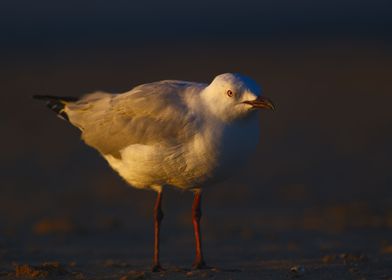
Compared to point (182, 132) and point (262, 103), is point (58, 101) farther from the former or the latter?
point (262, 103)

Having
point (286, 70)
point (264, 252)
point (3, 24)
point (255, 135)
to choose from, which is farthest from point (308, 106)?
point (3, 24)

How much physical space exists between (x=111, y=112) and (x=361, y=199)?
19.6 ft

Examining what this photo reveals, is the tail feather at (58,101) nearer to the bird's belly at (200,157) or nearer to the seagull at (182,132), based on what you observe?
the seagull at (182,132)

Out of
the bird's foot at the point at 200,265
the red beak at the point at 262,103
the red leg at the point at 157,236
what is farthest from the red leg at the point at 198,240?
the red beak at the point at 262,103

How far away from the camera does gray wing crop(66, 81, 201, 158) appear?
30.2 ft

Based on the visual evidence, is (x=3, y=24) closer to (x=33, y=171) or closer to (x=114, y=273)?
(x=33, y=171)

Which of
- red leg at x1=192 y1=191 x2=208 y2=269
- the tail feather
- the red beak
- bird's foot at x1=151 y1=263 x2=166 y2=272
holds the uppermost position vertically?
the tail feather

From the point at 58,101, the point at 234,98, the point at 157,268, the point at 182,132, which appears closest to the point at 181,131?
the point at 182,132

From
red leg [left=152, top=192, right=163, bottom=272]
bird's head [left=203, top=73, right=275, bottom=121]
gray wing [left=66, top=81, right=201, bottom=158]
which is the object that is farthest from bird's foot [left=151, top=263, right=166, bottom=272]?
bird's head [left=203, top=73, right=275, bottom=121]

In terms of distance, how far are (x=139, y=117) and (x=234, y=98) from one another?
3.44 feet

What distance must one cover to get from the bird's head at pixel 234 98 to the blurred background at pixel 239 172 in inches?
77.1

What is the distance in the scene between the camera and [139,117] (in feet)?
31.5

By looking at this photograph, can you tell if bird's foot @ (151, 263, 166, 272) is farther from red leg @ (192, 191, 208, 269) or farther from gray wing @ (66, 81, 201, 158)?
gray wing @ (66, 81, 201, 158)

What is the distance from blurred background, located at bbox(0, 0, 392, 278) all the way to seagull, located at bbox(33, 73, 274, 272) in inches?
49.6
